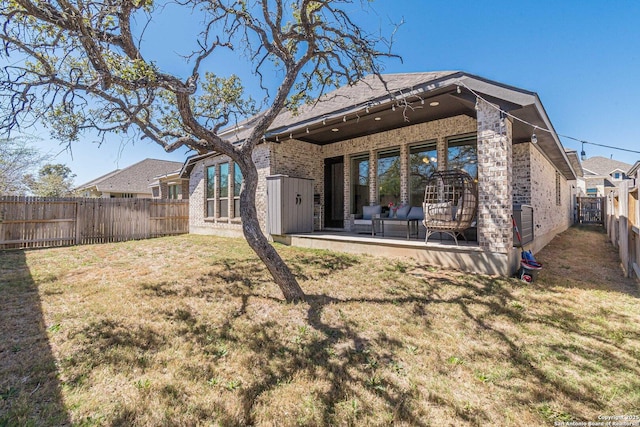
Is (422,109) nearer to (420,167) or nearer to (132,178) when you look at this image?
(420,167)

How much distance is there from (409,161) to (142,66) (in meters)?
6.91

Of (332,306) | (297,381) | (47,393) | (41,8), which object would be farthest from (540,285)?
(41,8)

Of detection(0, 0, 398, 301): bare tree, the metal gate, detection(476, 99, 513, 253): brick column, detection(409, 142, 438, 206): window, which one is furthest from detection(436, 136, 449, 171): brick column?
the metal gate

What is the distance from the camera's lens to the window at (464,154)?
23.4 ft

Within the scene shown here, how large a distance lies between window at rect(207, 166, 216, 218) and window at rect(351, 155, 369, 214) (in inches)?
227

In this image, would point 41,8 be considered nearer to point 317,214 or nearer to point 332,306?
point 332,306

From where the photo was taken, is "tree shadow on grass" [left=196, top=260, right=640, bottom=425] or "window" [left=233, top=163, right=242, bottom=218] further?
"window" [left=233, top=163, right=242, bottom=218]

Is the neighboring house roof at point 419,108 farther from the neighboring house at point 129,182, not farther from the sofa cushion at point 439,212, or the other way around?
the neighboring house at point 129,182

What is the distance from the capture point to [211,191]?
11.7 metres

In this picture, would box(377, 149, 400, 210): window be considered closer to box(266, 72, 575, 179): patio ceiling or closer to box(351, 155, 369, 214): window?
box(351, 155, 369, 214): window

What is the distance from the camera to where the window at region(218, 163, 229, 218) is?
35.5 feet

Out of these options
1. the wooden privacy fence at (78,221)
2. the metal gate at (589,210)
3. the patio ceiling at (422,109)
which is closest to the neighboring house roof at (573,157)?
the patio ceiling at (422,109)

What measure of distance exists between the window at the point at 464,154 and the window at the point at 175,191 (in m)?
15.1

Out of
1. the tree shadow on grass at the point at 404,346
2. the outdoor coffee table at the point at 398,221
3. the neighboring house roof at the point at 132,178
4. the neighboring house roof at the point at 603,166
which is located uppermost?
the neighboring house roof at the point at 603,166
